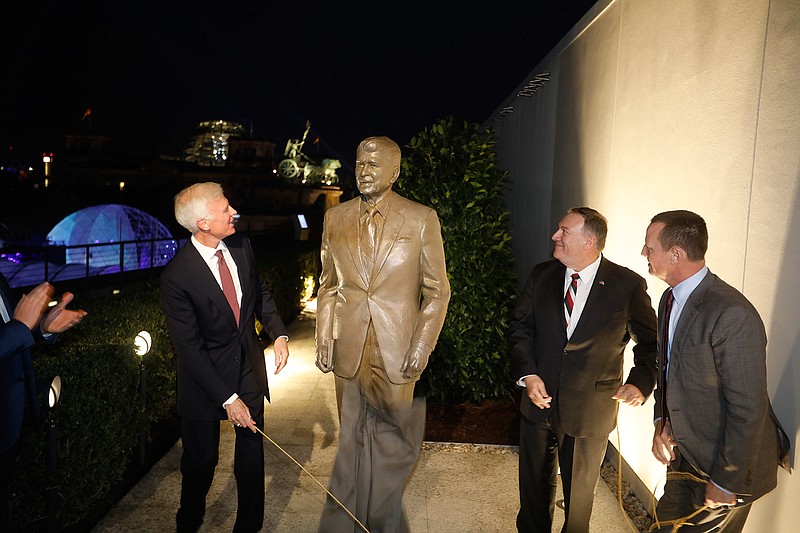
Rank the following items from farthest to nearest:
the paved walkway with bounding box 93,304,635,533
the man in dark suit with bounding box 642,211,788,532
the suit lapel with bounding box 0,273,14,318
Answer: the paved walkway with bounding box 93,304,635,533 < the suit lapel with bounding box 0,273,14,318 < the man in dark suit with bounding box 642,211,788,532

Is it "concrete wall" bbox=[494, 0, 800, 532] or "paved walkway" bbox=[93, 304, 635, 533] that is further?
"paved walkway" bbox=[93, 304, 635, 533]

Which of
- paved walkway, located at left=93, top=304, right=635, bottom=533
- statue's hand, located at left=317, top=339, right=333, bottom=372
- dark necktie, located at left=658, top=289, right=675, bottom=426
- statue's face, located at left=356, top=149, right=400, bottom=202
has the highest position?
statue's face, located at left=356, top=149, right=400, bottom=202

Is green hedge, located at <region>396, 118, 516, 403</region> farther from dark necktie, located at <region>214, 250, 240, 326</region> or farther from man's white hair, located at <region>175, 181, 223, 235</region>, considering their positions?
man's white hair, located at <region>175, 181, 223, 235</region>

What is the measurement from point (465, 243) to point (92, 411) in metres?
3.89

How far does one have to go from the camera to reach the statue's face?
131 inches

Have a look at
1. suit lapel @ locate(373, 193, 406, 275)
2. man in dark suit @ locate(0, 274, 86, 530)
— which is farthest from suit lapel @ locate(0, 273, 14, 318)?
suit lapel @ locate(373, 193, 406, 275)

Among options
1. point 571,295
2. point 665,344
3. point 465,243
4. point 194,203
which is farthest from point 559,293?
point 465,243

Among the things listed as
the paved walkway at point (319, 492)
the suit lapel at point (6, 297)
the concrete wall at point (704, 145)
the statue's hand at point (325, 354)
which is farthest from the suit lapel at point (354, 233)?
the concrete wall at point (704, 145)

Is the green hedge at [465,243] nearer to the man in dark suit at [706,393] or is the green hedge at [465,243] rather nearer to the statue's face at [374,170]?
the statue's face at [374,170]

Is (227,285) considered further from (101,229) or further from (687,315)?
(101,229)

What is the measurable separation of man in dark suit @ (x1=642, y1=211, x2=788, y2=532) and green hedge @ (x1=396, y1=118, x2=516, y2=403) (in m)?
3.45

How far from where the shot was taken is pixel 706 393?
2.46 meters

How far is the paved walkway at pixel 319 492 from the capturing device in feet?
13.3

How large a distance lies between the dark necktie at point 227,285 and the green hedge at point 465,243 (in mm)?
2903
